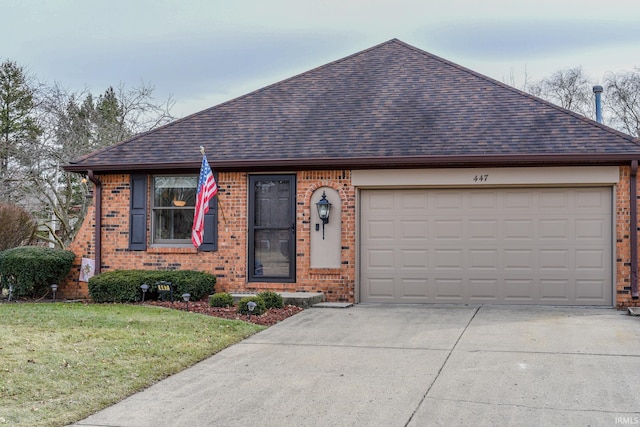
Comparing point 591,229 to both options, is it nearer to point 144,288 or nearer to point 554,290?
point 554,290

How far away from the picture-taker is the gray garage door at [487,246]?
1195 centimetres

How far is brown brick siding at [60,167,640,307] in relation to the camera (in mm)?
11781

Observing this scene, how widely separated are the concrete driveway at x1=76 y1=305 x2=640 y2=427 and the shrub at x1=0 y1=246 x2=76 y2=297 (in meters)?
5.58

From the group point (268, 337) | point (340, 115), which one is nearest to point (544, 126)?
point (340, 115)

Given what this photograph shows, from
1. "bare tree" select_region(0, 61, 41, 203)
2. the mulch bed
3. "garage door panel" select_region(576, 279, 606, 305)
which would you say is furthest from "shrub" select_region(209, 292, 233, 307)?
"bare tree" select_region(0, 61, 41, 203)

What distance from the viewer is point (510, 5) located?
12.3 meters

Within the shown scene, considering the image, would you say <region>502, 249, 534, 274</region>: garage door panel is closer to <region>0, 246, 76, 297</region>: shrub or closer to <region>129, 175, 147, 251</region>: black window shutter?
<region>129, 175, 147, 251</region>: black window shutter

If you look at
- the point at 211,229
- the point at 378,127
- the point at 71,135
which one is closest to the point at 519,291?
the point at 378,127

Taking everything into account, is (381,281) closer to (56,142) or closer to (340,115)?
(340,115)

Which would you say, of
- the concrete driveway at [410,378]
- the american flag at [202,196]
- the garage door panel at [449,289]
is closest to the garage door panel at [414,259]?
the garage door panel at [449,289]

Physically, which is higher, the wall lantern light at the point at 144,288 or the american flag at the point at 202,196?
the american flag at the point at 202,196

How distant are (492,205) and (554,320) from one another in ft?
8.93

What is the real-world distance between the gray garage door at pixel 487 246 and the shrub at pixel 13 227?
781 centimetres

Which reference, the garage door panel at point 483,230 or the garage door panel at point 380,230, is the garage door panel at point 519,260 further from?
the garage door panel at point 380,230
